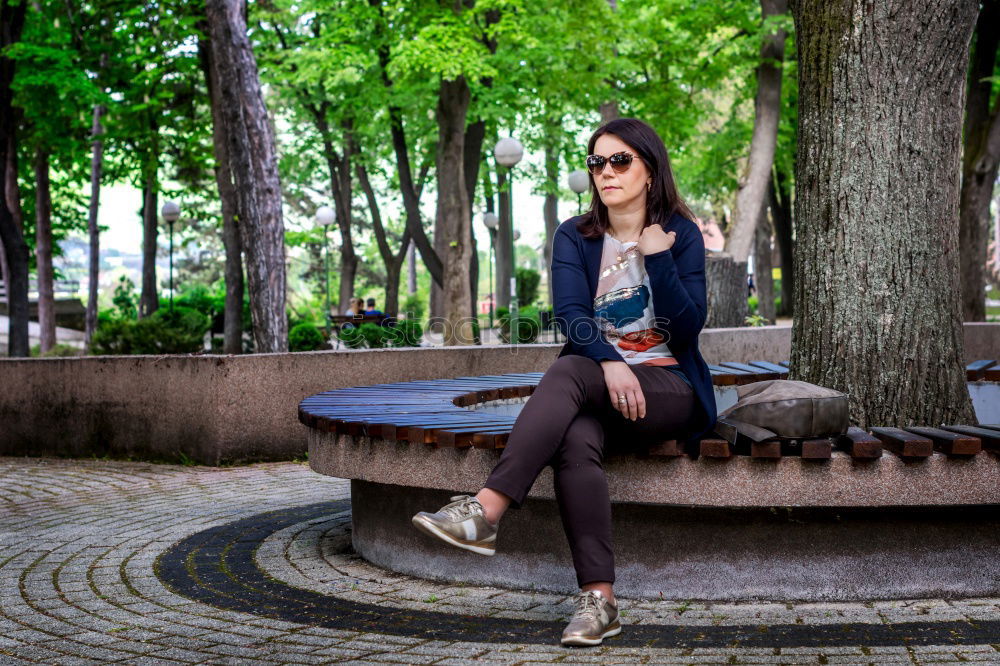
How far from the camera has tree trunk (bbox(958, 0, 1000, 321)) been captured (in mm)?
17656

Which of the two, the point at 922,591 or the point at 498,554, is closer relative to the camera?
the point at 922,591

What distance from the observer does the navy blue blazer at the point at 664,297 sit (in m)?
4.32

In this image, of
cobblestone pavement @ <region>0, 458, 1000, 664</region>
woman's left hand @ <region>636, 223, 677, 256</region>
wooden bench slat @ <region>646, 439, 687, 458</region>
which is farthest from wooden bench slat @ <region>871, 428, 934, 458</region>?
woman's left hand @ <region>636, 223, 677, 256</region>

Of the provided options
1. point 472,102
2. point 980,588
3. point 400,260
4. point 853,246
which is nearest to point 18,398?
point 853,246

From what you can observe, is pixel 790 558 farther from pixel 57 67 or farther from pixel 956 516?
pixel 57 67

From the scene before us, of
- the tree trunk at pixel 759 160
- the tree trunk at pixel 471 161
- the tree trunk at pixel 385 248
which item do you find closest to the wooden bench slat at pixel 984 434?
the tree trunk at pixel 759 160

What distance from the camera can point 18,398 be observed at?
34.6 ft

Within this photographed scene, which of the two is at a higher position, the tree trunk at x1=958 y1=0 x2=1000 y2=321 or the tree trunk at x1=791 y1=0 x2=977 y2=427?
the tree trunk at x1=958 y1=0 x2=1000 y2=321

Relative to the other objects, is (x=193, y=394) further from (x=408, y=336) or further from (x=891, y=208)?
(x=891, y=208)

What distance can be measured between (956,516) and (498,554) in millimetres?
1825

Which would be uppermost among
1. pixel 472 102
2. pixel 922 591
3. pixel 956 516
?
pixel 472 102

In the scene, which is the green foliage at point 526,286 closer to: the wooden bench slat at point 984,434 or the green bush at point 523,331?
the green bush at point 523,331

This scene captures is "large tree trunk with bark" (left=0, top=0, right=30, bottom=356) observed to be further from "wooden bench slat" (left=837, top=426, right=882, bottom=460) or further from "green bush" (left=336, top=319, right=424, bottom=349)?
"wooden bench slat" (left=837, top=426, right=882, bottom=460)

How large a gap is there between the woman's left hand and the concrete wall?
18.2 ft
